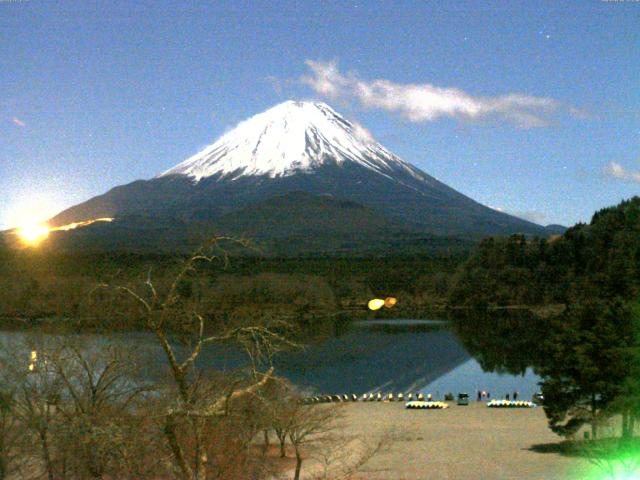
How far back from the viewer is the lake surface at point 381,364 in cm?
3553

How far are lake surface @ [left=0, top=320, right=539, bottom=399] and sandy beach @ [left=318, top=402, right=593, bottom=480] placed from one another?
4.22 meters

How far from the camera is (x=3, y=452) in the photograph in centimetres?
1077

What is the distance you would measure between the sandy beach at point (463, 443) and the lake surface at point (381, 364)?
422 centimetres

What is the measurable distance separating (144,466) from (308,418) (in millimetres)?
6269

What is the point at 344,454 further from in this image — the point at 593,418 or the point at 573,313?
the point at 573,313

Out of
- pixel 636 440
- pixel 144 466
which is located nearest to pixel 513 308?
pixel 636 440

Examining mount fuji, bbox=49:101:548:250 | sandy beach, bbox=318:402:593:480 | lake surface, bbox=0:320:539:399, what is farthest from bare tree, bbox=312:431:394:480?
mount fuji, bbox=49:101:548:250

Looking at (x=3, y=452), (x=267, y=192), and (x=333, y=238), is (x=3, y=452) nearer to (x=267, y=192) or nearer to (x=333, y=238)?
(x=333, y=238)

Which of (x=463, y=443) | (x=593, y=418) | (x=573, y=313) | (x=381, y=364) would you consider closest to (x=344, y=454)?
(x=463, y=443)

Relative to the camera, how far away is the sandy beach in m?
17.0

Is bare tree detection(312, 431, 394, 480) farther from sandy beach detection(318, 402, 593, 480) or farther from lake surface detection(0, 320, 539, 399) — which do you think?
lake surface detection(0, 320, 539, 399)

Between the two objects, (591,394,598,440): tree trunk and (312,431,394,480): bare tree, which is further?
(591,394,598,440): tree trunk

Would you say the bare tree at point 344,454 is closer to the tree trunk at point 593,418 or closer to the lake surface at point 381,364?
the tree trunk at point 593,418

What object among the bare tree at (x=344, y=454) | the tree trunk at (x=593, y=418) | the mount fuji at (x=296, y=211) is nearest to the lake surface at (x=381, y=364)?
the bare tree at (x=344, y=454)
